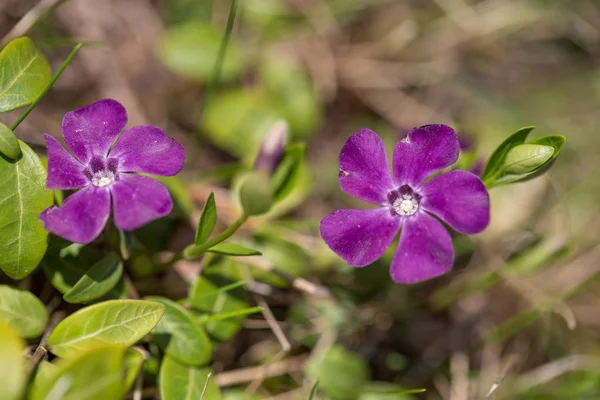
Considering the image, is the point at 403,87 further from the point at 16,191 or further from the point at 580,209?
the point at 16,191

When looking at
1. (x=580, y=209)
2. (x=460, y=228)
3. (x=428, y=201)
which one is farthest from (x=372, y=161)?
(x=580, y=209)

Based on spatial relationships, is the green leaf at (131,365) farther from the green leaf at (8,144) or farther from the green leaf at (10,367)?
the green leaf at (8,144)

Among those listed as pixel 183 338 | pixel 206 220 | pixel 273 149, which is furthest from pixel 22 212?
pixel 273 149

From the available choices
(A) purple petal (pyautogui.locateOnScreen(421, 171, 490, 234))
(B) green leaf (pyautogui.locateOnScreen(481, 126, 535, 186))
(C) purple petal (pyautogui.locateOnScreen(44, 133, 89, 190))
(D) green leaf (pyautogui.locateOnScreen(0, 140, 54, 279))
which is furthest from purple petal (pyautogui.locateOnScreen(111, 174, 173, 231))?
(B) green leaf (pyautogui.locateOnScreen(481, 126, 535, 186))

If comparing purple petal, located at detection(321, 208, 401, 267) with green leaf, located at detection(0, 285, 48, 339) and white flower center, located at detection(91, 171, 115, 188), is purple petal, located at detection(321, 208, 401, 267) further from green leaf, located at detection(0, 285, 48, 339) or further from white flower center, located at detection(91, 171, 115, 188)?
green leaf, located at detection(0, 285, 48, 339)

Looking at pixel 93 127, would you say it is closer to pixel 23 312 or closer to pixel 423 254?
pixel 23 312

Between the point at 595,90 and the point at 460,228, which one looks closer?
the point at 460,228
